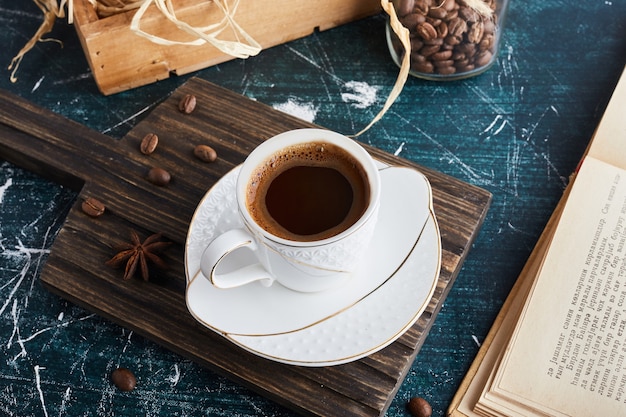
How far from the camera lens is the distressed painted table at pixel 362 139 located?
0.97 metres

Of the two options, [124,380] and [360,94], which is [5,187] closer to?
[124,380]

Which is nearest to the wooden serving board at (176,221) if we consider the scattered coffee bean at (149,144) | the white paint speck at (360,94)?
the scattered coffee bean at (149,144)

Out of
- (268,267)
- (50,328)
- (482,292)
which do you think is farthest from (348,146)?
(50,328)

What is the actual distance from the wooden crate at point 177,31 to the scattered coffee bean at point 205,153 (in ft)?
0.68

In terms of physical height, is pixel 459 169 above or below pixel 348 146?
below

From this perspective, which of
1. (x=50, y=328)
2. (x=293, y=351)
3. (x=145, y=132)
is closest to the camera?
(x=293, y=351)

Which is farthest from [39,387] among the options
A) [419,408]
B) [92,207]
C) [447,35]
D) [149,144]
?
[447,35]

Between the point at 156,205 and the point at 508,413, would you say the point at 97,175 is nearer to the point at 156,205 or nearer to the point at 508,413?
the point at 156,205

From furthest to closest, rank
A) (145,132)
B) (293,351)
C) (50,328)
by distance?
(145,132) → (50,328) → (293,351)

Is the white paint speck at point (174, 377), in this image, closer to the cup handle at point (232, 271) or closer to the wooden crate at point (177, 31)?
the cup handle at point (232, 271)

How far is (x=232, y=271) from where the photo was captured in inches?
36.7

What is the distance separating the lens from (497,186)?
1.14m

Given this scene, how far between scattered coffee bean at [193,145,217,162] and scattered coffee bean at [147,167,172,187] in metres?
0.05

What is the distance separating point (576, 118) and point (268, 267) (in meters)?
0.59
